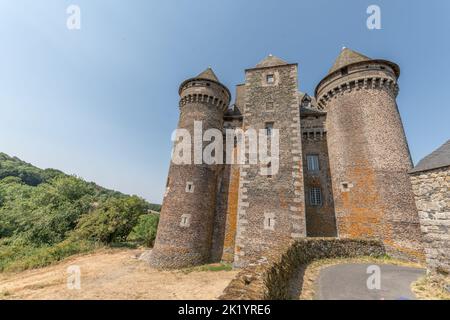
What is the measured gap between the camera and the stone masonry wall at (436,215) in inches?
232

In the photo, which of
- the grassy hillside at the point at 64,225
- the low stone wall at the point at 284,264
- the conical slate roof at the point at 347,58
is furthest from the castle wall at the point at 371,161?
the grassy hillside at the point at 64,225

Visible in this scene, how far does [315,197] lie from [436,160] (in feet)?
30.4

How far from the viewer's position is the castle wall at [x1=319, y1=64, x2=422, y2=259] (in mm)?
11875

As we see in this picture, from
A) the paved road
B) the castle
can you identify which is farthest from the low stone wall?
the castle

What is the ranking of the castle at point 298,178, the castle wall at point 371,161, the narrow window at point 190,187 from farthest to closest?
1. the narrow window at point 190,187
2. the castle at point 298,178
3. the castle wall at point 371,161

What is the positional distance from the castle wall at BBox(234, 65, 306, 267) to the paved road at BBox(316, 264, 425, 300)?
15.8 feet

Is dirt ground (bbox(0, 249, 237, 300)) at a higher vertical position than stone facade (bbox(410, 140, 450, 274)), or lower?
lower

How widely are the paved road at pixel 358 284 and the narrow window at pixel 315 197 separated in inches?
277

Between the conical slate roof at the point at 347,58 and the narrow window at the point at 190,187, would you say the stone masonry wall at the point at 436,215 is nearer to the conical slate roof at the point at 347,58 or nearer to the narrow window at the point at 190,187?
the narrow window at the point at 190,187

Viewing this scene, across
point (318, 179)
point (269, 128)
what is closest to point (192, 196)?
point (269, 128)

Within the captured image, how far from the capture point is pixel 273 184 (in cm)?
1415

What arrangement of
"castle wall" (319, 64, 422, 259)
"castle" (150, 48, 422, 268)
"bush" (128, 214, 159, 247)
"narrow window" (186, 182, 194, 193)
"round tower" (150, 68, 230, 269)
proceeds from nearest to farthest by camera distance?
1. "castle wall" (319, 64, 422, 259)
2. "castle" (150, 48, 422, 268)
3. "round tower" (150, 68, 230, 269)
4. "narrow window" (186, 182, 194, 193)
5. "bush" (128, 214, 159, 247)

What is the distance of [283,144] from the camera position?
1511 cm

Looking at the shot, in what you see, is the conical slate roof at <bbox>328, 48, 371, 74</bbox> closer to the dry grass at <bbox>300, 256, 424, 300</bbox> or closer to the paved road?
the dry grass at <bbox>300, 256, 424, 300</bbox>
